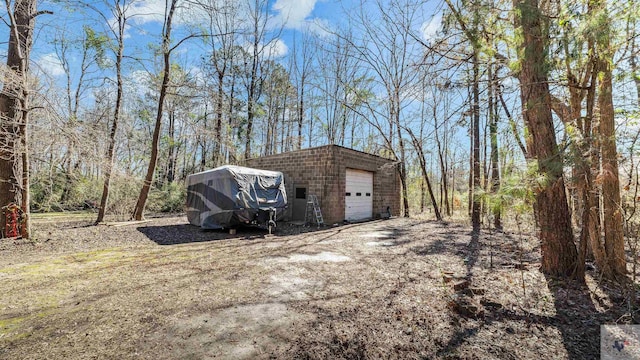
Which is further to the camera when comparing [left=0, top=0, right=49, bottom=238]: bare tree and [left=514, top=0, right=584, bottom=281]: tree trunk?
[left=0, top=0, right=49, bottom=238]: bare tree

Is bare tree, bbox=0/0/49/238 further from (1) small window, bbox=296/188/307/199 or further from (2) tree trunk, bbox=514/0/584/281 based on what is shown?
(2) tree trunk, bbox=514/0/584/281

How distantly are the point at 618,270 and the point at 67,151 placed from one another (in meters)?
9.66

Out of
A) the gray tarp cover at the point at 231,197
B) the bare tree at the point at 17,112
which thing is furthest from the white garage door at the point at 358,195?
the bare tree at the point at 17,112

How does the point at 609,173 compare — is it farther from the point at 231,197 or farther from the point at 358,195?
the point at 358,195

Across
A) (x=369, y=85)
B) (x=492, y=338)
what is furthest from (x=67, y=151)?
(x=369, y=85)

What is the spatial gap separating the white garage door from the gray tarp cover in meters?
2.89

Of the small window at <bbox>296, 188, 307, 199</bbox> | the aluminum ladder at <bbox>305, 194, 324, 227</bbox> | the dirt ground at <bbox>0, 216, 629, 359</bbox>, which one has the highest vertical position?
the small window at <bbox>296, 188, 307, 199</bbox>

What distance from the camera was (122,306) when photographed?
2660 mm

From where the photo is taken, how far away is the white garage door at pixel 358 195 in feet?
33.2

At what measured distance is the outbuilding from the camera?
9.26 m

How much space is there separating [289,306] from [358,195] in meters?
8.27

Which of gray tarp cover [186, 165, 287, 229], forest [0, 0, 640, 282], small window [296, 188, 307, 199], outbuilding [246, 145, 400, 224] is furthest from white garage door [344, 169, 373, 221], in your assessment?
gray tarp cover [186, 165, 287, 229]

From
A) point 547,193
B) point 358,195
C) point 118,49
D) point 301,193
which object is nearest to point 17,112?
point 118,49

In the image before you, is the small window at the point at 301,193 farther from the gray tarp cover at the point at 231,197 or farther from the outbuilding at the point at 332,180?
the gray tarp cover at the point at 231,197
